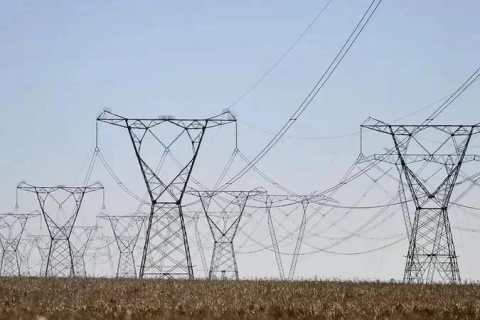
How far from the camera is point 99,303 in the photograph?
23219 millimetres

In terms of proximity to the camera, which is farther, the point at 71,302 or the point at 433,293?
the point at 433,293

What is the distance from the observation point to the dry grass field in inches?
767

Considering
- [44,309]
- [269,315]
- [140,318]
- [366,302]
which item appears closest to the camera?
[140,318]

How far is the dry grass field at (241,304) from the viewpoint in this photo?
19.5 metres

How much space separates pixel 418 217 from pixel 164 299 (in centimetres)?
3104

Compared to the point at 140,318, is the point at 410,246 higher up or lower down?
higher up

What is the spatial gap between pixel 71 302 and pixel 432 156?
34.8 metres

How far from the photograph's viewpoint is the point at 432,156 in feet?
180

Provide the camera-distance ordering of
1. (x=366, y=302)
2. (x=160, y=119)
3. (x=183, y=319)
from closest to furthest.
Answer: (x=183, y=319) → (x=366, y=302) → (x=160, y=119)

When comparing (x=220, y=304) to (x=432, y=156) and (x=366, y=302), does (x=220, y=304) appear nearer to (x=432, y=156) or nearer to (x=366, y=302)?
(x=366, y=302)

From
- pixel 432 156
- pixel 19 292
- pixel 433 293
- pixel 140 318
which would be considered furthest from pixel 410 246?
pixel 140 318

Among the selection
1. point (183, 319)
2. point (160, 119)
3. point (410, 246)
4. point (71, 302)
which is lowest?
point (183, 319)

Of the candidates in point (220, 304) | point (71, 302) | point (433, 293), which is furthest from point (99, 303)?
point (433, 293)

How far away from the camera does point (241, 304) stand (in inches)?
924
